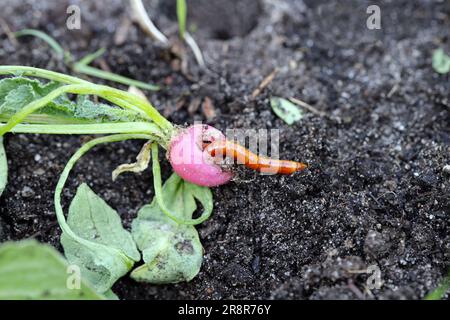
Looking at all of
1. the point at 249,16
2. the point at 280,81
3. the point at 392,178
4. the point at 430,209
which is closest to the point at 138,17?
the point at 249,16

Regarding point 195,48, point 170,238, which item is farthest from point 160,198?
point 195,48

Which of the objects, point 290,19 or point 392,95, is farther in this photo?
point 290,19

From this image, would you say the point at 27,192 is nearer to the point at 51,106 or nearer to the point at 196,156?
the point at 51,106

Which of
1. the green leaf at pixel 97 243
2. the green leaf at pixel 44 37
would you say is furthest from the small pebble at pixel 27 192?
the green leaf at pixel 44 37

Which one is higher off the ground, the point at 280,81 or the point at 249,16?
the point at 249,16

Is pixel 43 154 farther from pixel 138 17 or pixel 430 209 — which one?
→ pixel 430 209

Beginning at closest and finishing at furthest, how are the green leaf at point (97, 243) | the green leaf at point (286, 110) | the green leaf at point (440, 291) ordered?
the green leaf at point (440, 291), the green leaf at point (97, 243), the green leaf at point (286, 110)

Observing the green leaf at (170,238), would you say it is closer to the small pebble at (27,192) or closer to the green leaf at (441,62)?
the small pebble at (27,192)
